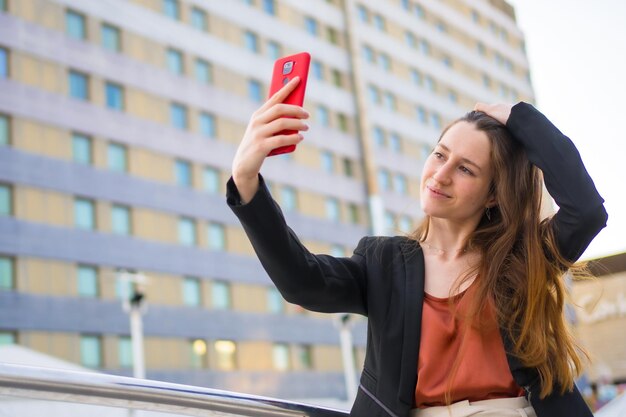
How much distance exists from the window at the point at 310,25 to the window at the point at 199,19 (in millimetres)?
7246

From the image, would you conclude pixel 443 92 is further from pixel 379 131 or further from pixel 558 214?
pixel 558 214

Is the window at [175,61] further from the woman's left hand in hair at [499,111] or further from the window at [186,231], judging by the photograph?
the woman's left hand in hair at [499,111]

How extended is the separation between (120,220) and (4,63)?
6.53m

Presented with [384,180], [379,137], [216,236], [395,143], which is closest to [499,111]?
[216,236]

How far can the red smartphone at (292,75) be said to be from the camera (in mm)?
2077

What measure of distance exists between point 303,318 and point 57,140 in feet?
43.4

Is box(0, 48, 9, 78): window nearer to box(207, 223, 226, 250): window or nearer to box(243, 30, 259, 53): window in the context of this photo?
box(207, 223, 226, 250): window

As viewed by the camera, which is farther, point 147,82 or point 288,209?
point 288,209

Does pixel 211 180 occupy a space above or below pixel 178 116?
below

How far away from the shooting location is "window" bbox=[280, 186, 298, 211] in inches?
1473

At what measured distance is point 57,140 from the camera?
29.1 metres

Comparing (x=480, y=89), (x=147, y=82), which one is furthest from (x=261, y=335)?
(x=480, y=89)

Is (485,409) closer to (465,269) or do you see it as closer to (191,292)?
(465,269)

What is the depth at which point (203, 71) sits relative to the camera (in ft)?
118
